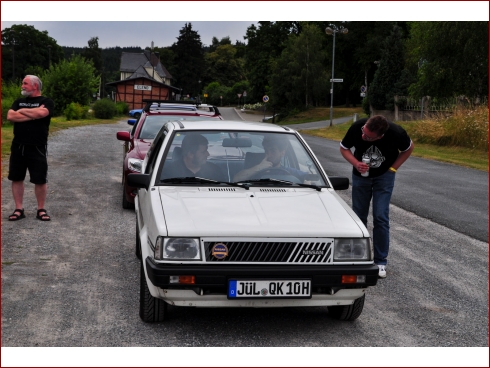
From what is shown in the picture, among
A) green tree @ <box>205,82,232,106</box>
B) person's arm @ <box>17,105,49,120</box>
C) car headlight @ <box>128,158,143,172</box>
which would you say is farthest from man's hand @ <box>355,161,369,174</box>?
green tree @ <box>205,82,232,106</box>

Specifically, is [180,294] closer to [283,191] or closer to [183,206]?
[183,206]

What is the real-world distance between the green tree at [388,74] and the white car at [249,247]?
58.2 meters

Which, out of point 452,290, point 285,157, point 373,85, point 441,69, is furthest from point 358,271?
point 373,85

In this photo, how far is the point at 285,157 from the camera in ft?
20.1

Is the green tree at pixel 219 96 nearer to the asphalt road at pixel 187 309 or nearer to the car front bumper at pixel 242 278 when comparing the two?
the asphalt road at pixel 187 309

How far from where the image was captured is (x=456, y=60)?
43688 millimetres

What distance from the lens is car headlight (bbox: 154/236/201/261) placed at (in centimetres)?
470

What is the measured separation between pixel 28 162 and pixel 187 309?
14.8 feet

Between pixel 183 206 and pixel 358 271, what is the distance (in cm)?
139

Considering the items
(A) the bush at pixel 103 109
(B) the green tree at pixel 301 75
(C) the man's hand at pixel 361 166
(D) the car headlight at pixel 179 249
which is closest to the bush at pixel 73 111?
(A) the bush at pixel 103 109

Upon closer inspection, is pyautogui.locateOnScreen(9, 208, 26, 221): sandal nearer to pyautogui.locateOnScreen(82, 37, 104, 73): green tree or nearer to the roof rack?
the roof rack

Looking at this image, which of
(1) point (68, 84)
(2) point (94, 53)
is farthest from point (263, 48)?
(2) point (94, 53)

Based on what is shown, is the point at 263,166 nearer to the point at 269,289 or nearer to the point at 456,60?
the point at 269,289

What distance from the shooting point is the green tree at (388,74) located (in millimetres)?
62250
